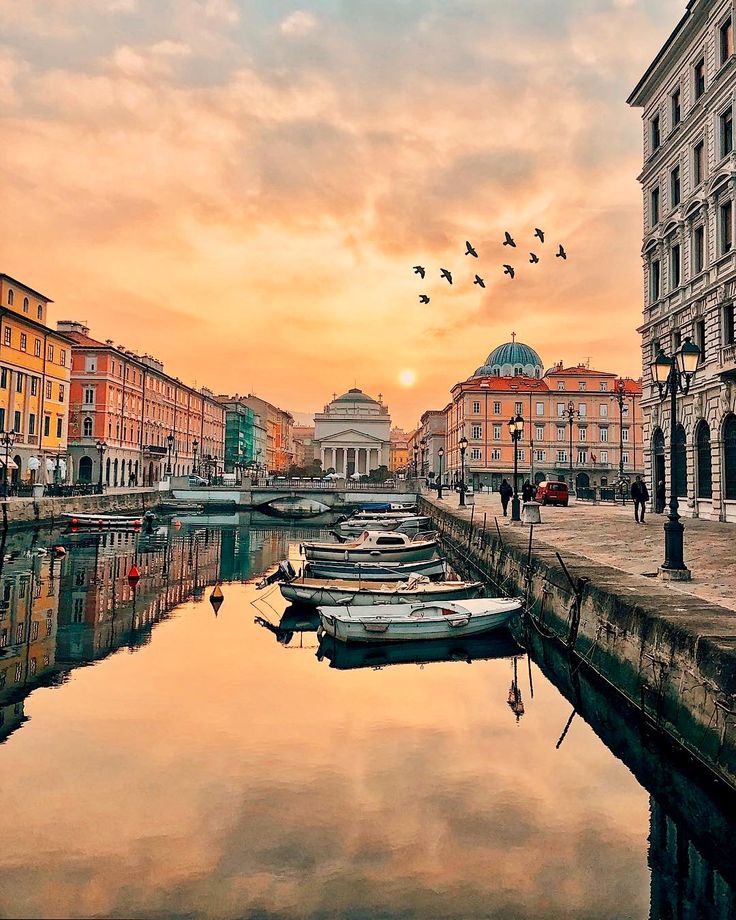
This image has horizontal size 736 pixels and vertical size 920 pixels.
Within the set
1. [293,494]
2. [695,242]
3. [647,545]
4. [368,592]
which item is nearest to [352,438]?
[293,494]

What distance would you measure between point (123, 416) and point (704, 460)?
226ft

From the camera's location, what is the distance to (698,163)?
3353 centimetres

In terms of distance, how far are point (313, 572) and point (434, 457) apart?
10665cm

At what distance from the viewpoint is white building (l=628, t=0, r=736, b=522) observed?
30312 millimetres

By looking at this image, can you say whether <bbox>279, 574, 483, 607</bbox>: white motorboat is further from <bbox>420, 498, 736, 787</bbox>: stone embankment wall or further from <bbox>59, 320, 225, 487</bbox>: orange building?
<bbox>59, 320, 225, 487</bbox>: orange building

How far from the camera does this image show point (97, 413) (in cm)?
7750

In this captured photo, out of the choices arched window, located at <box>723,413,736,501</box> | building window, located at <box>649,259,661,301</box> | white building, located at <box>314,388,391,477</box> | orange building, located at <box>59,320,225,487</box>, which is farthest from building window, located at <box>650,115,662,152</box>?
white building, located at <box>314,388,391,477</box>

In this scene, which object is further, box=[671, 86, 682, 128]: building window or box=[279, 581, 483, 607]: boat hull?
box=[671, 86, 682, 128]: building window

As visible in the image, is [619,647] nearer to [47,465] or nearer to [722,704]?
[722,704]

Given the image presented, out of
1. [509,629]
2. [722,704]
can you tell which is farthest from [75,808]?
[509,629]

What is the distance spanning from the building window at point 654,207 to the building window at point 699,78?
18.9ft

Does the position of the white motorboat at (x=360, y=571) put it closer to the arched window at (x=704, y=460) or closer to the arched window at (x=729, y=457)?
the arched window at (x=729, y=457)

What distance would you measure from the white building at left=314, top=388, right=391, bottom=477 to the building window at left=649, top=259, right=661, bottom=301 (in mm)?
106636

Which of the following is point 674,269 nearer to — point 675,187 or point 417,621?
point 675,187
